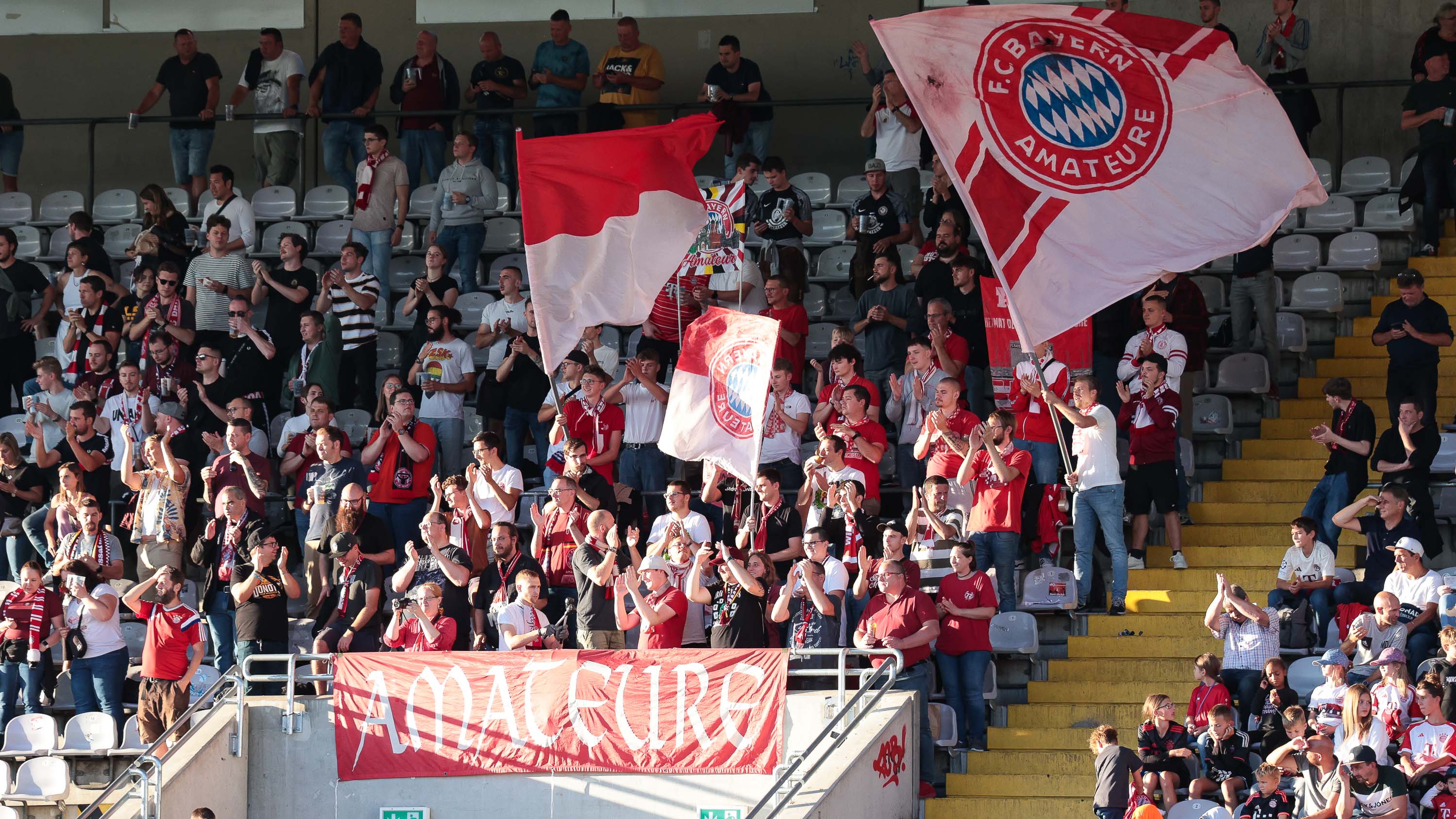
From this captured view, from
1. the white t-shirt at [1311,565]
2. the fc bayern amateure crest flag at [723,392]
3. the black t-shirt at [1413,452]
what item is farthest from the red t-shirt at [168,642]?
the black t-shirt at [1413,452]

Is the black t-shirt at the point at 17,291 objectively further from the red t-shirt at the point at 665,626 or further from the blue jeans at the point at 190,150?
the red t-shirt at the point at 665,626

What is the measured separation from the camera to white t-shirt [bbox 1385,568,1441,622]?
1399cm

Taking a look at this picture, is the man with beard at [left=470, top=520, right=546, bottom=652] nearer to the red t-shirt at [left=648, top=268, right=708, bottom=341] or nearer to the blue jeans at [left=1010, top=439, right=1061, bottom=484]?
the red t-shirt at [left=648, top=268, right=708, bottom=341]

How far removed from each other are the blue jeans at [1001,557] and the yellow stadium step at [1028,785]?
4.99 ft

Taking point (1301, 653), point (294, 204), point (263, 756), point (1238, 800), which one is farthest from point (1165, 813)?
point (294, 204)

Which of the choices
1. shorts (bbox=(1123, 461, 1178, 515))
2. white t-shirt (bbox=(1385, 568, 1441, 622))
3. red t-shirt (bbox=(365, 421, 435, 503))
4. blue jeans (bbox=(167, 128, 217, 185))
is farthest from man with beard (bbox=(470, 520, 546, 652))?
blue jeans (bbox=(167, 128, 217, 185))

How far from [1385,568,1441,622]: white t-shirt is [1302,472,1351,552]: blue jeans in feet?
4.21

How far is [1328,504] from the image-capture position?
15.8 metres

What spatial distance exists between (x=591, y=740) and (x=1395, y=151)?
1187cm

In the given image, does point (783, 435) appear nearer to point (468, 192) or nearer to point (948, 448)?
point (948, 448)

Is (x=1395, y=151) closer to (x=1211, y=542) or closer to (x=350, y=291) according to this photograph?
(x=1211, y=542)

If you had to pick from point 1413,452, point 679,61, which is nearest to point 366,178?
point 679,61

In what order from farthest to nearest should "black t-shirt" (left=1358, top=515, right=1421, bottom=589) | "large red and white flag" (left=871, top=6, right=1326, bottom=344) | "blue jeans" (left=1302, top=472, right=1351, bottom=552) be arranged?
"blue jeans" (left=1302, top=472, right=1351, bottom=552) → "black t-shirt" (left=1358, top=515, right=1421, bottom=589) → "large red and white flag" (left=871, top=6, right=1326, bottom=344)

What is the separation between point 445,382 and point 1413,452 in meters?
7.93
